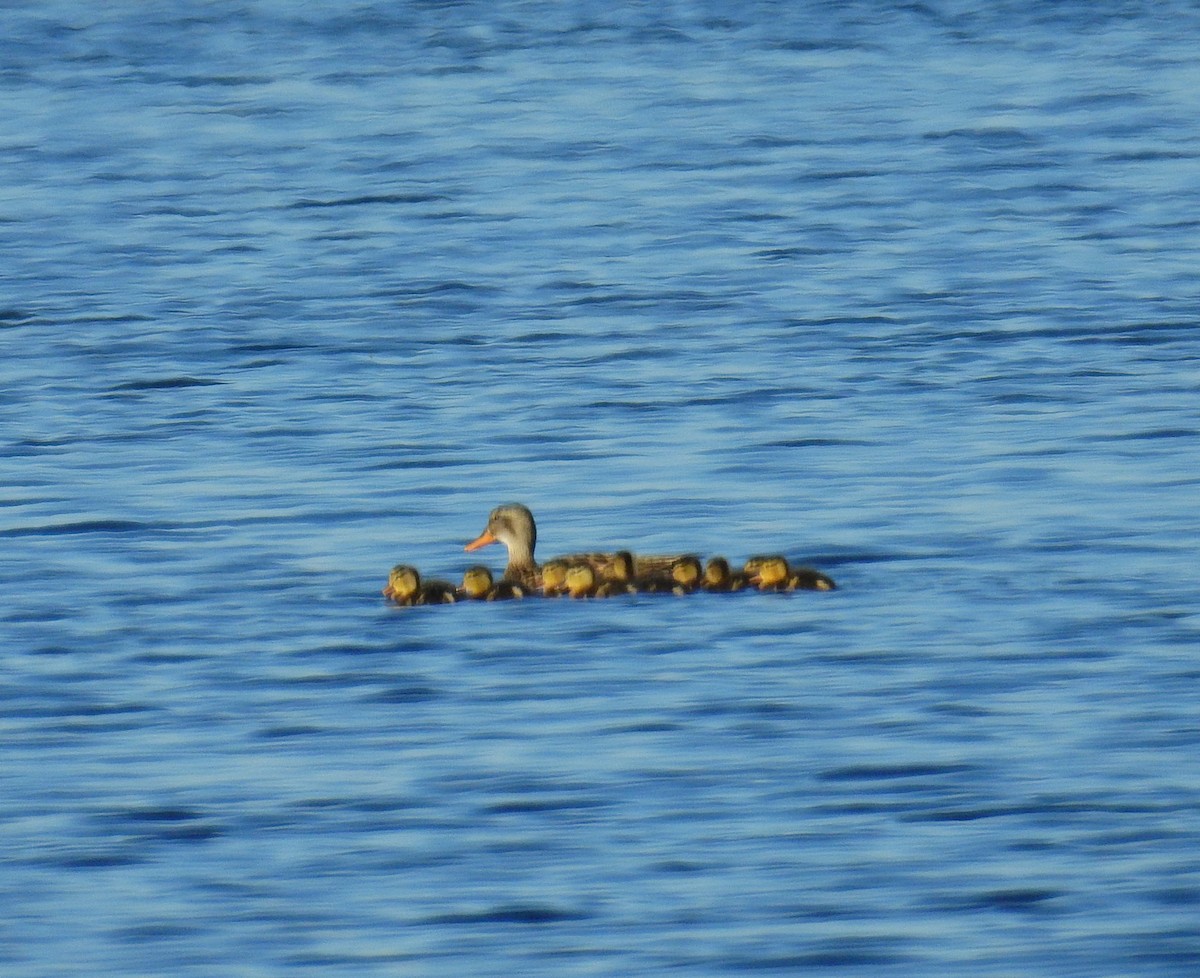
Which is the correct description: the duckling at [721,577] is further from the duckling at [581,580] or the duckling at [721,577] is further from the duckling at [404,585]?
the duckling at [404,585]

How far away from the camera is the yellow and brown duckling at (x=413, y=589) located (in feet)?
39.2

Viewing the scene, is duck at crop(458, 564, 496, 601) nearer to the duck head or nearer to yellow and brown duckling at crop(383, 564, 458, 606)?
yellow and brown duckling at crop(383, 564, 458, 606)

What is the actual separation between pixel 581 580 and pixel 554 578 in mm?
165

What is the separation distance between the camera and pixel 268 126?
31.5m

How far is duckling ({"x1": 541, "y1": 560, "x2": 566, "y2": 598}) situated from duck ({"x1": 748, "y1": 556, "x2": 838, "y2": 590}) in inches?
29.3

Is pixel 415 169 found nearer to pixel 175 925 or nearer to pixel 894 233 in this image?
pixel 894 233

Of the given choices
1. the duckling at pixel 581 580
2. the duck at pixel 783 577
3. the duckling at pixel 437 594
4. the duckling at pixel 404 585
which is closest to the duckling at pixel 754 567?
the duck at pixel 783 577

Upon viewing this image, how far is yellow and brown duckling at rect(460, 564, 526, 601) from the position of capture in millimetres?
12281

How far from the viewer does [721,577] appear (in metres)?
12.1

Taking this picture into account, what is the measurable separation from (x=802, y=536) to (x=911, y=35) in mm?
24212

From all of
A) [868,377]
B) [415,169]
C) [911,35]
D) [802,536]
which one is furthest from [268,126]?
[802,536]

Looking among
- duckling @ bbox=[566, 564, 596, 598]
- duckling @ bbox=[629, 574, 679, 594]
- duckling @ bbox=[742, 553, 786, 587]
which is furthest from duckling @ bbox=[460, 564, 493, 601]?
duckling @ bbox=[742, 553, 786, 587]

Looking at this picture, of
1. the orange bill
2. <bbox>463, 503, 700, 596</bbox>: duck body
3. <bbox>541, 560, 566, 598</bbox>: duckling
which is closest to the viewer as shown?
<bbox>541, 560, 566, 598</bbox>: duckling

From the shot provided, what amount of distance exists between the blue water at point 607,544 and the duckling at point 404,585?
0.27 ft
